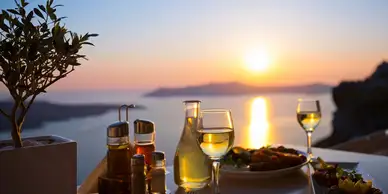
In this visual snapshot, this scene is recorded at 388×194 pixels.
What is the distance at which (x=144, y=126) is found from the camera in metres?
0.86

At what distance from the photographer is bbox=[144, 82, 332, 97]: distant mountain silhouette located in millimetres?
2248

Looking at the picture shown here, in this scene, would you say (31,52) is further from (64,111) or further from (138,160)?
(64,111)

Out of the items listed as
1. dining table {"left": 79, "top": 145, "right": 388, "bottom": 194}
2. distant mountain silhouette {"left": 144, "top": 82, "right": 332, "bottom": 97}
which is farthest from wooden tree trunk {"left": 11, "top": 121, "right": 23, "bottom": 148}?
distant mountain silhouette {"left": 144, "top": 82, "right": 332, "bottom": 97}

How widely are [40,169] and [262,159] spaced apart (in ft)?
2.00

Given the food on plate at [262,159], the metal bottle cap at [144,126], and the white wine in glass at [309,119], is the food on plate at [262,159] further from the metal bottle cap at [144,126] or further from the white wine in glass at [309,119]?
the metal bottle cap at [144,126]

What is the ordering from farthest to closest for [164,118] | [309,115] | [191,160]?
[164,118]
[309,115]
[191,160]

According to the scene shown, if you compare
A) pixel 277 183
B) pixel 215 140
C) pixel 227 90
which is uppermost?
pixel 227 90

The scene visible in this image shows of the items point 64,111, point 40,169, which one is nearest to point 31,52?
point 40,169

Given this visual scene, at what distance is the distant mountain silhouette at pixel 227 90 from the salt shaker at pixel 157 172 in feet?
4.34

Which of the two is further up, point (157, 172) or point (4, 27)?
point (4, 27)

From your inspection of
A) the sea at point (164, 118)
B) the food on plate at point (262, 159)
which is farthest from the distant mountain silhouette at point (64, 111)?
the food on plate at point (262, 159)

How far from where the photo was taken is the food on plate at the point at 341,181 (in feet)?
2.60

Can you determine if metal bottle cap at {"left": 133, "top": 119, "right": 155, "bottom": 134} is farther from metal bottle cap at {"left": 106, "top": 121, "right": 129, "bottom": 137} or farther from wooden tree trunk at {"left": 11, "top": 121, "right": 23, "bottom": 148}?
wooden tree trunk at {"left": 11, "top": 121, "right": 23, "bottom": 148}

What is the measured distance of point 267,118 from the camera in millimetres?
3225
